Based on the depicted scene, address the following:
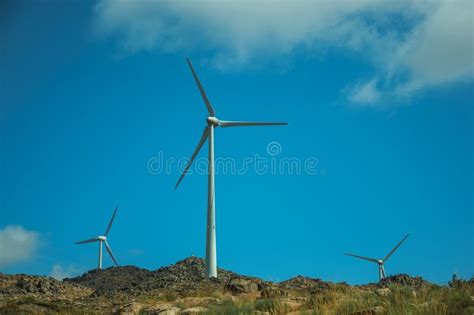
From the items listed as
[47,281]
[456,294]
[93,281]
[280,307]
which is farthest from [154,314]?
[93,281]

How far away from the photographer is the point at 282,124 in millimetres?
58500

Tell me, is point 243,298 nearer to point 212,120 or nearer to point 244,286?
point 244,286

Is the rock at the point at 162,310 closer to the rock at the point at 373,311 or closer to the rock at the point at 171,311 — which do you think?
the rock at the point at 171,311

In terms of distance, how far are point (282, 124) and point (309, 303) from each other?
123ft

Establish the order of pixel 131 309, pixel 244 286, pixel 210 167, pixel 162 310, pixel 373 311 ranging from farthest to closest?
pixel 210 167 < pixel 244 286 < pixel 131 309 < pixel 162 310 < pixel 373 311

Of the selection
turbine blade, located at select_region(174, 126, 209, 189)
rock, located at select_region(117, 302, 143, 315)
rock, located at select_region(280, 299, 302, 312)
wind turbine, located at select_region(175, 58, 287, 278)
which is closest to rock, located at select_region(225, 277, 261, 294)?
rock, located at select_region(117, 302, 143, 315)

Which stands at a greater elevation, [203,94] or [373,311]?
[203,94]

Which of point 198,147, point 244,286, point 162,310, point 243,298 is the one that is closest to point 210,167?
point 198,147

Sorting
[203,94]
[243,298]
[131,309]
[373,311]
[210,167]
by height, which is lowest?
[373,311]

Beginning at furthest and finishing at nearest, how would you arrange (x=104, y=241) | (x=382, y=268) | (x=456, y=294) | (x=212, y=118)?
1. (x=104, y=241)
2. (x=382, y=268)
3. (x=212, y=118)
4. (x=456, y=294)

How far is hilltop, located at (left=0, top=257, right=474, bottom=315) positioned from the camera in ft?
61.2

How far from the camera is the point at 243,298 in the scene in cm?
2770

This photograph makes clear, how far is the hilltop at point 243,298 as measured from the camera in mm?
18641

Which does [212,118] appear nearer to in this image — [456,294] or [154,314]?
[154,314]
